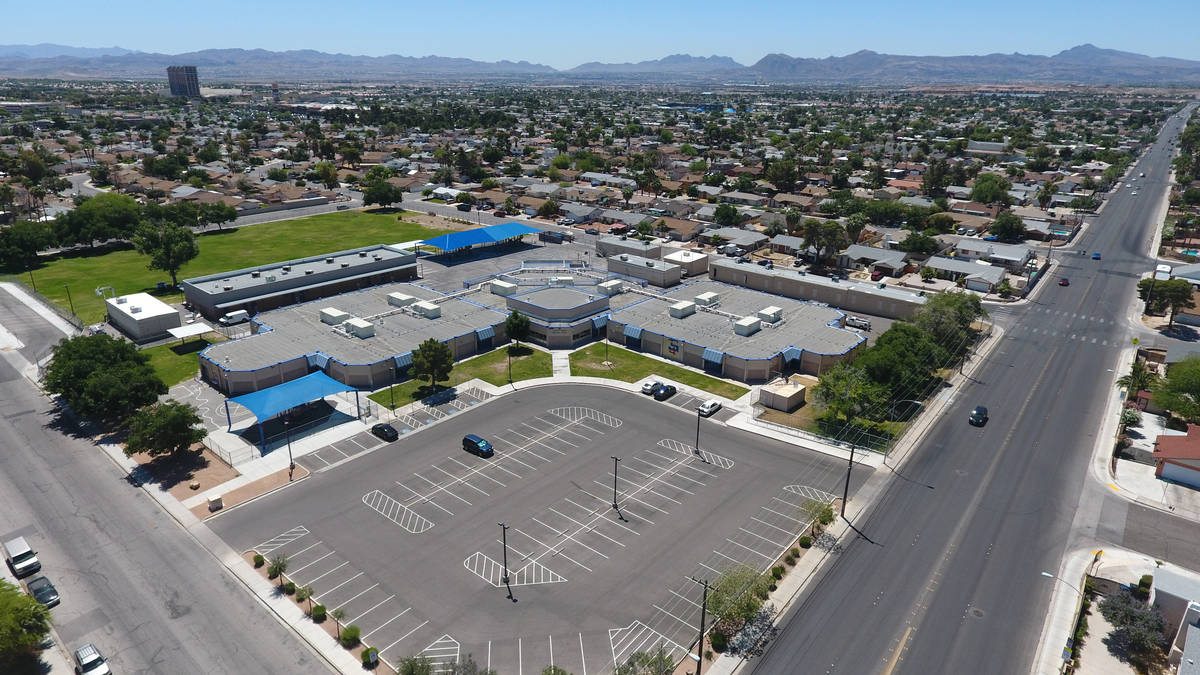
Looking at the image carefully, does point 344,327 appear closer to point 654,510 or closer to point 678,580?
point 654,510

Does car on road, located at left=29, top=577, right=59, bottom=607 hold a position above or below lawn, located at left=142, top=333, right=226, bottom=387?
below

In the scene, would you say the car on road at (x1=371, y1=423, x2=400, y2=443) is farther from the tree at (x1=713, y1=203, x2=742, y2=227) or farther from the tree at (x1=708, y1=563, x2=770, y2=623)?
the tree at (x1=713, y1=203, x2=742, y2=227)

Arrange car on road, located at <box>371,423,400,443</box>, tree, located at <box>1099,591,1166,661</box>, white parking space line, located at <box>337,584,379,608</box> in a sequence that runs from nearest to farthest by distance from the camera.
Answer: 1. tree, located at <box>1099,591,1166,661</box>
2. white parking space line, located at <box>337,584,379,608</box>
3. car on road, located at <box>371,423,400,443</box>

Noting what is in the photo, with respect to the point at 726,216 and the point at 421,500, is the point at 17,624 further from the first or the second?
the point at 726,216

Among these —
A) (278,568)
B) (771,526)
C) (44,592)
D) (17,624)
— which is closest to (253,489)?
(278,568)

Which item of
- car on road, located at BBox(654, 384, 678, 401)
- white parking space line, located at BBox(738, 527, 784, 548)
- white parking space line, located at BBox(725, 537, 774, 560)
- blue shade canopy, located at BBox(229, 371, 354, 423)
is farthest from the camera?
car on road, located at BBox(654, 384, 678, 401)

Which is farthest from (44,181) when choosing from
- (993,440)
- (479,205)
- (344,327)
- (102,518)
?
(993,440)

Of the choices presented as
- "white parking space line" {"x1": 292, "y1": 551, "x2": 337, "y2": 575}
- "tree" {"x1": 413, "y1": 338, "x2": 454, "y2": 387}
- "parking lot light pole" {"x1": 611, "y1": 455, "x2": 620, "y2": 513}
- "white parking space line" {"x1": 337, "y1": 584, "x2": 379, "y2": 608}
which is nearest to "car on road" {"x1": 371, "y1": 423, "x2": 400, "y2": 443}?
"tree" {"x1": 413, "y1": 338, "x2": 454, "y2": 387}
